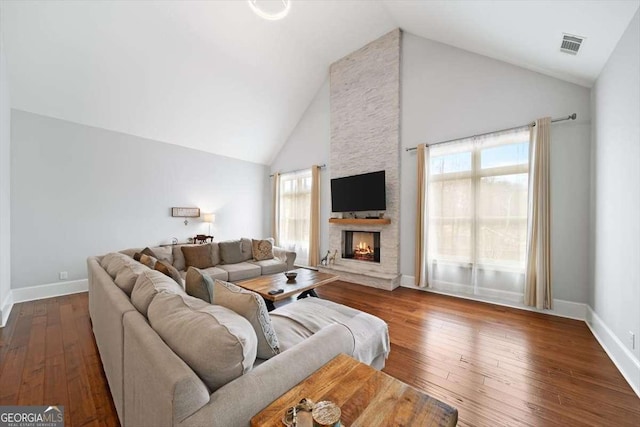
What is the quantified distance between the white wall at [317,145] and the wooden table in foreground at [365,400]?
181 inches

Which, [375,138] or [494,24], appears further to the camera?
[375,138]

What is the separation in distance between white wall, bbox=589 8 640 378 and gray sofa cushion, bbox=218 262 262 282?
413 centimetres

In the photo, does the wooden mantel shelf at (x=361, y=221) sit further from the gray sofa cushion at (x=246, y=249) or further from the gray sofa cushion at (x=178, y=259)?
the gray sofa cushion at (x=178, y=259)

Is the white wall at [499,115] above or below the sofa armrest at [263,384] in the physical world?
above

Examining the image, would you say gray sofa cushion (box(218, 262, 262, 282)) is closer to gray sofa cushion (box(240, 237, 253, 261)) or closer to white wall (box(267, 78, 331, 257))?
gray sofa cushion (box(240, 237, 253, 261))

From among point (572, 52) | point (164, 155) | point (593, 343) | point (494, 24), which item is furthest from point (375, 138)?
point (164, 155)

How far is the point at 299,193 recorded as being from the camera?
20.7ft

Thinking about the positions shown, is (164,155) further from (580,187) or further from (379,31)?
(580,187)

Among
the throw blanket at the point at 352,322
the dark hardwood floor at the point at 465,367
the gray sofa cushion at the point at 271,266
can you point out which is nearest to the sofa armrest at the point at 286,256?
the gray sofa cushion at the point at 271,266

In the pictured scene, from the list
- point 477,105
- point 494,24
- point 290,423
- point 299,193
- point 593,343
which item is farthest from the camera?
point 299,193

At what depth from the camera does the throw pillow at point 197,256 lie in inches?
152

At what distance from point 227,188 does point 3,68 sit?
12.1ft

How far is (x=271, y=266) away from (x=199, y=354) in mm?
3477

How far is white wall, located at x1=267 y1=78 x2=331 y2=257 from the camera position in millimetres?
5711
